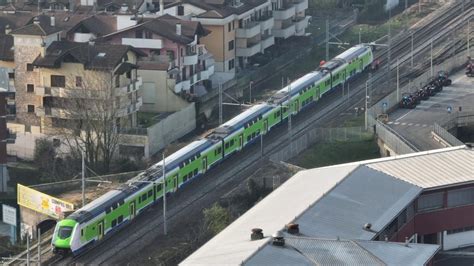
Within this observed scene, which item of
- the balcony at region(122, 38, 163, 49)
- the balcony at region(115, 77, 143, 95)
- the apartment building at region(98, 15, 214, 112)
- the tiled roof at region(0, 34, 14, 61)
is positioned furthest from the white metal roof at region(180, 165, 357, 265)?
the tiled roof at region(0, 34, 14, 61)

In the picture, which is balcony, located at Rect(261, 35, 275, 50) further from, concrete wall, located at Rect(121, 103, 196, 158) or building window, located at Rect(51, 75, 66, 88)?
building window, located at Rect(51, 75, 66, 88)

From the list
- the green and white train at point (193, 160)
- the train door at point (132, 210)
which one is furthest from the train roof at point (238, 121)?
the train door at point (132, 210)

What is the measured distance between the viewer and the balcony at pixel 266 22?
9125 cm

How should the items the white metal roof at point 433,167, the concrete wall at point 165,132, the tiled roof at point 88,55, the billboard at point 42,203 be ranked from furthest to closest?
the tiled roof at point 88,55
the concrete wall at point 165,132
the billboard at point 42,203
the white metal roof at point 433,167

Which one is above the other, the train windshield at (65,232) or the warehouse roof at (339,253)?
the warehouse roof at (339,253)

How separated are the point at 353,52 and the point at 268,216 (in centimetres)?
3879

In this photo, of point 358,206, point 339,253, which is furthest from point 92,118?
point 339,253

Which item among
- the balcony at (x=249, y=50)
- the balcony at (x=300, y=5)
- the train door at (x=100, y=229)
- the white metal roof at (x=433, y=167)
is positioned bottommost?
the balcony at (x=249, y=50)

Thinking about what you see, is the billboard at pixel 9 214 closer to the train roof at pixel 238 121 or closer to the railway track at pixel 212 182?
the railway track at pixel 212 182

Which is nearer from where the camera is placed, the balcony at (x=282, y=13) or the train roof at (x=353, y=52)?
the train roof at (x=353, y=52)

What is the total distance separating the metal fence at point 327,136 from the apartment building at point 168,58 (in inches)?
329

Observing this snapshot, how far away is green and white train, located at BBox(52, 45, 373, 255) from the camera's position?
54.2 m

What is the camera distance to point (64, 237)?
176ft

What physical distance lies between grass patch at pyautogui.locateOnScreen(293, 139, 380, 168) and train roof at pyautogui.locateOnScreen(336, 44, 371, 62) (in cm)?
1390
